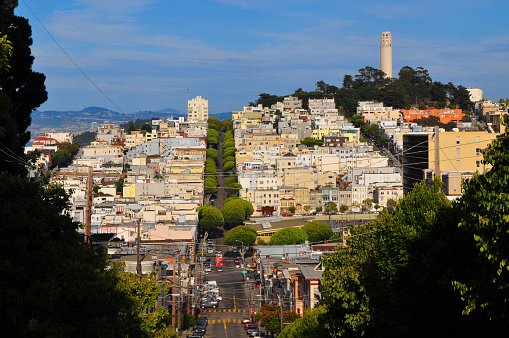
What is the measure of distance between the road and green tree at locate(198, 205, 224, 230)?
4.61m

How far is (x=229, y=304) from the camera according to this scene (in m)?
41.3

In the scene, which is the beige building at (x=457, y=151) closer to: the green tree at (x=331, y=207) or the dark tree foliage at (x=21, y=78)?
the dark tree foliage at (x=21, y=78)

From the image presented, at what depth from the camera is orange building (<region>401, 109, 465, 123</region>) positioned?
119 m

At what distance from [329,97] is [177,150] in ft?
130

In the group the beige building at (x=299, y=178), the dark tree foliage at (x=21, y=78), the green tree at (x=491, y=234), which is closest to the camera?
the green tree at (x=491, y=234)

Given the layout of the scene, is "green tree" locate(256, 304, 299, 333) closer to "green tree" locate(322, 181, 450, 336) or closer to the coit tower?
"green tree" locate(322, 181, 450, 336)

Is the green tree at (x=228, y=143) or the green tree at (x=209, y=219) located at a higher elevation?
the green tree at (x=228, y=143)

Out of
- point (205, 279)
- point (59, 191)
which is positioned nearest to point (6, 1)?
point (59, 191)

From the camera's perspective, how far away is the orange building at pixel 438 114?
118875mm

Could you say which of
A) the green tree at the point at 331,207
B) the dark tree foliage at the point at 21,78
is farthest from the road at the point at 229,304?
the dark tree foliage at the point at 21,78

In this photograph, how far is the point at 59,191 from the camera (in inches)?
410

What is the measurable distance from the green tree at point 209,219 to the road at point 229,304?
4607mm

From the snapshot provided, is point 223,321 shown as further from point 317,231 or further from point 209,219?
point 209,219

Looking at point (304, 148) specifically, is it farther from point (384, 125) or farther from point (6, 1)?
point (6, 1)
